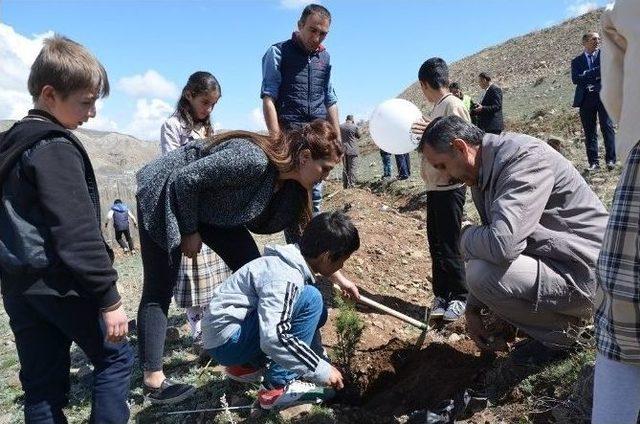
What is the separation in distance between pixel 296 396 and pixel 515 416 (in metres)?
1.00

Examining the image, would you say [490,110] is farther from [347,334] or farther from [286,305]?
[286,305]

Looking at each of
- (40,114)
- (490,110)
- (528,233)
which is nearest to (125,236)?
(490,110)

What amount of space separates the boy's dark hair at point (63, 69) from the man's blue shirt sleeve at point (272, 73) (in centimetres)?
190

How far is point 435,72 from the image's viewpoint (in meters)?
3.86

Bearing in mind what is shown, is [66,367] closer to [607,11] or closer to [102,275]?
[102,275]

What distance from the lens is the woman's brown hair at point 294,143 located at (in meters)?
2.71

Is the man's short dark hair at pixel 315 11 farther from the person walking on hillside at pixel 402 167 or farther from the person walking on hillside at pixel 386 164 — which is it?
the person walking on hillside at pixel 386 164

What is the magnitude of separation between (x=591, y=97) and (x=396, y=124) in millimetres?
3980

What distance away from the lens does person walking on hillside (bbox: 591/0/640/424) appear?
1384 mm

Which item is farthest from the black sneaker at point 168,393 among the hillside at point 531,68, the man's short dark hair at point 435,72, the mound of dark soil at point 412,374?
the hillside at point 531,68

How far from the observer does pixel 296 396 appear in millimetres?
2705

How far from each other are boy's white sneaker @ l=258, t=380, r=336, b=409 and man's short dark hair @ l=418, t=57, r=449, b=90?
2200 mm

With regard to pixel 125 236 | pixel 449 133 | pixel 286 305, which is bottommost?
pixel 125 236

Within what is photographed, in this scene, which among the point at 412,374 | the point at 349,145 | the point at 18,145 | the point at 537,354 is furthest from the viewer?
the point at 349,145
